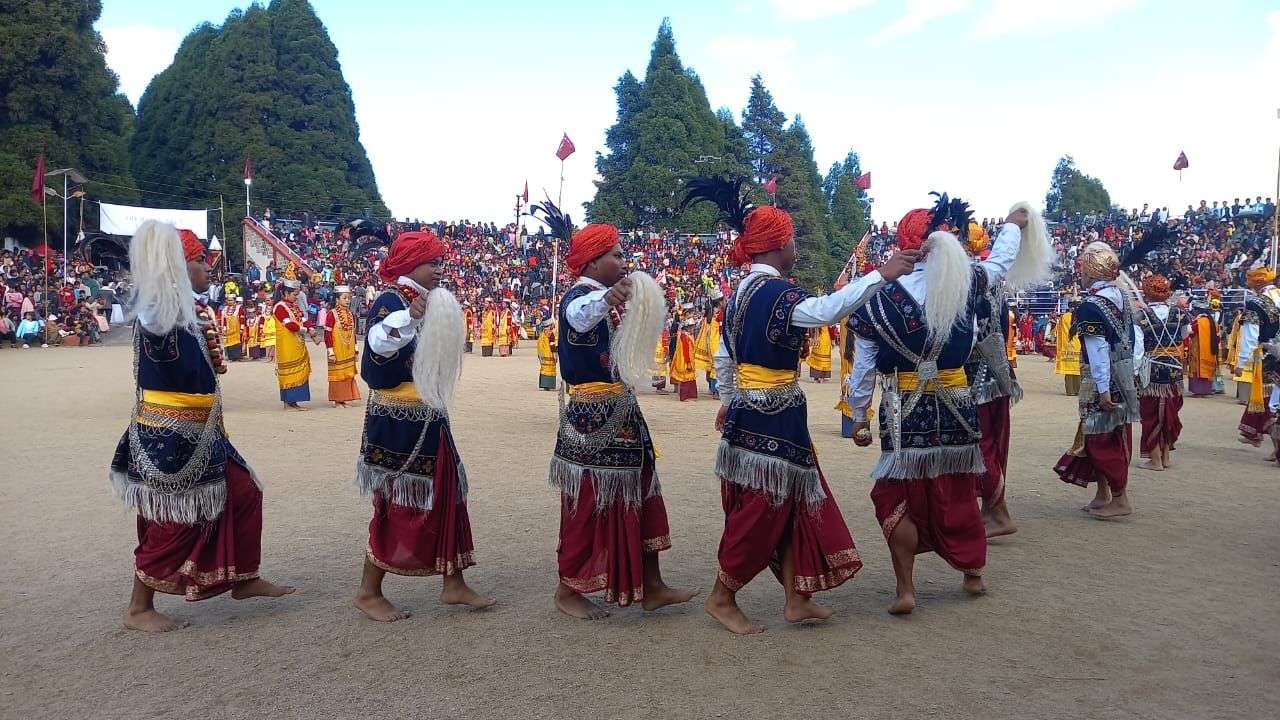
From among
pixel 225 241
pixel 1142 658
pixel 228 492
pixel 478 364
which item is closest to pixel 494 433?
pixel 228 492

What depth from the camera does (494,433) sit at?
1214cm

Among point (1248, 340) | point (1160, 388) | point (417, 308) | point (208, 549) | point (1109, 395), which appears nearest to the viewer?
point (417, 308)

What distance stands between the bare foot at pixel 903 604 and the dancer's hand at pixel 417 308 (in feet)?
9.31

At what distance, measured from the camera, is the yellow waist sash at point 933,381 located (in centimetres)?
523

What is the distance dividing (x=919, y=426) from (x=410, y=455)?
8.72ft

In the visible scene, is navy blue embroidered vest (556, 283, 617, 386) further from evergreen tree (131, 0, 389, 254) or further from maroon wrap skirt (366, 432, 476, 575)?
evergreen tree (131, 0, 389, 254)

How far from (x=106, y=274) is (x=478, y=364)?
20139 mm

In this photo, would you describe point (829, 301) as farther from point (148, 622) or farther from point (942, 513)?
point (148, 622)

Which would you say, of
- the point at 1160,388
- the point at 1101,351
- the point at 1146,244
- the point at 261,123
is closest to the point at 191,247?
the point at 1101,351

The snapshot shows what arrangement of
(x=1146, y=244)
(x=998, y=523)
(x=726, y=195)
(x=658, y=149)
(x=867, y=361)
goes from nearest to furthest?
(x=867, y=361) < (x=726, y=195) < (x=998, y=523) < (x=1146, y=244) < (x=658, y=149)

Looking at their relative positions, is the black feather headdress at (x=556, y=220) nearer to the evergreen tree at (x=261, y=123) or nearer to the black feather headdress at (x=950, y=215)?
the black feather headdress at (x=950, y=215)

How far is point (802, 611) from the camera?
4891 millimetres

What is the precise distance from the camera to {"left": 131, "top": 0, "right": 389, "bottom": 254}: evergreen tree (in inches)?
1905

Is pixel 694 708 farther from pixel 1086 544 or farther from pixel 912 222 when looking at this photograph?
pixel 1086 544
